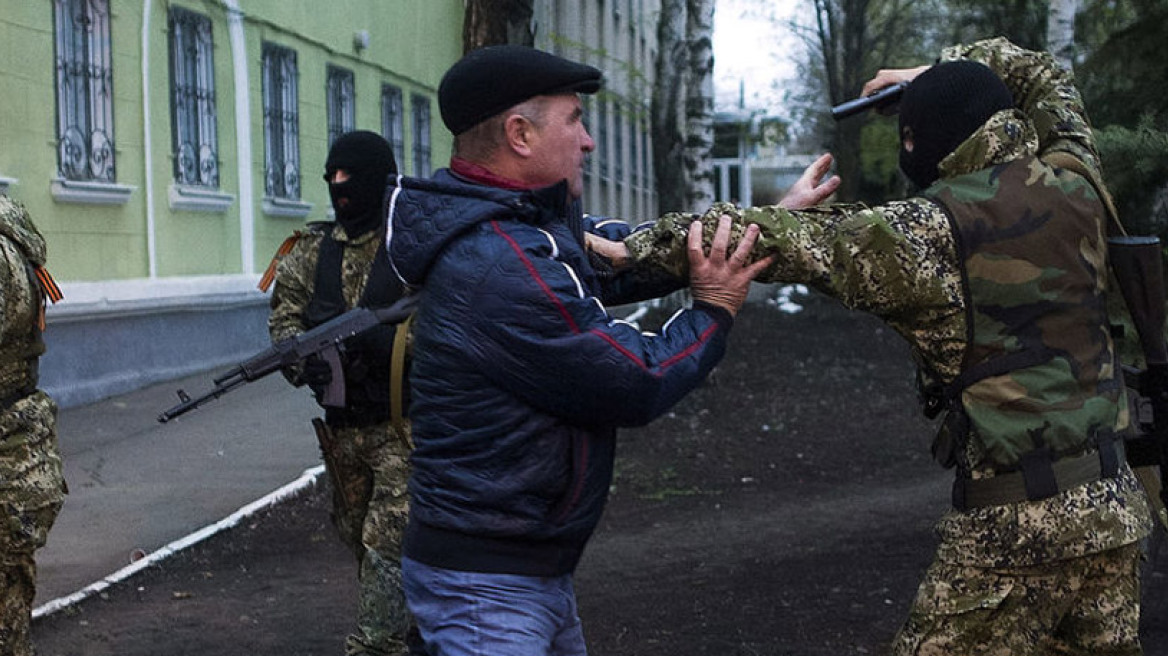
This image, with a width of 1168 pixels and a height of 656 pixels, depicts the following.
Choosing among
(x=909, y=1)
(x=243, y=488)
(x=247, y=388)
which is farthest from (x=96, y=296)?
(x=909, y=1)

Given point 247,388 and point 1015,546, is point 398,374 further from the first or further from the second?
point 247,388

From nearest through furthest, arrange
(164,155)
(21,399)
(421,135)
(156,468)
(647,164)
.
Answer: (21,399), (156,468), (164,155), (421,135), (647,164)

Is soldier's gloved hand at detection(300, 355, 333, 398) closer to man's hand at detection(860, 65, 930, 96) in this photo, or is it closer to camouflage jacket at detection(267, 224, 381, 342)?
camouflage jacket at detection(267, 224, 381, 342)

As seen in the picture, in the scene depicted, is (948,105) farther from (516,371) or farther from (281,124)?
Answer: (281,124)

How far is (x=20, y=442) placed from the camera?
4977 millimetres

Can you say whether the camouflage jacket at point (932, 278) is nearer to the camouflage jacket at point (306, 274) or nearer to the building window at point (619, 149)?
the camouflage jacket at point (306, 274)

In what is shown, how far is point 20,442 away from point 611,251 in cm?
230

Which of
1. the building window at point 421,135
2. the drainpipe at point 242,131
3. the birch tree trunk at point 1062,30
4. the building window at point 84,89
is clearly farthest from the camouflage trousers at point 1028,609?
the building window at point 421,135

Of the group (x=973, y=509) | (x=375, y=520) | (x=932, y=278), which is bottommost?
(x=375, y=520)

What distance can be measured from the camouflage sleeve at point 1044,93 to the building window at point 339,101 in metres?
14.9

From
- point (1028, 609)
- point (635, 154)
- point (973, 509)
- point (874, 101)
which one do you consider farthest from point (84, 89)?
point (635, 154)

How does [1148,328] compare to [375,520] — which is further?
[375,520]

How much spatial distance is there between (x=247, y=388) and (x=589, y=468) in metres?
11.7

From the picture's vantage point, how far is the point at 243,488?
9930 millimetres
